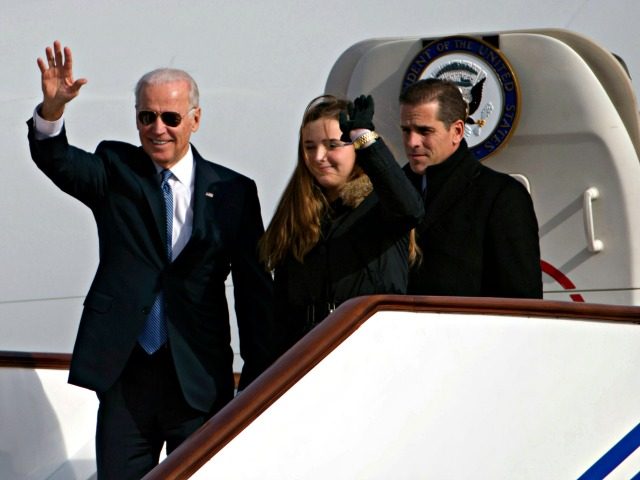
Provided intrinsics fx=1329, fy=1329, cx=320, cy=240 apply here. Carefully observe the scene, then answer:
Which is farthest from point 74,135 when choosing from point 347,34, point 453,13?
point 453,13

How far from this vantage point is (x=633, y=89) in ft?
14.3

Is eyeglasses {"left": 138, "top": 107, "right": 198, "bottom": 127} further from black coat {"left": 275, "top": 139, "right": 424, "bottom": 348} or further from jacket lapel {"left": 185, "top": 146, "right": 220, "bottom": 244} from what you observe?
black coat {"left": 275, "top": 139, "right": 424, "bottom": 348}

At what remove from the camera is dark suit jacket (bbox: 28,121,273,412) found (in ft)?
10.2

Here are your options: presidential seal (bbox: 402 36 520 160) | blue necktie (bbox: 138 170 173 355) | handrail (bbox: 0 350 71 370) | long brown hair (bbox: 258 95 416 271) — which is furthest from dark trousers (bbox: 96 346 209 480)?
presidential seal (bbox: 402 36 520 160)

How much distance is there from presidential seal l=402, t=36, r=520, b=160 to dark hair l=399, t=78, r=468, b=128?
1072 millimetres

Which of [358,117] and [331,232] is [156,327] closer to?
[331,232]

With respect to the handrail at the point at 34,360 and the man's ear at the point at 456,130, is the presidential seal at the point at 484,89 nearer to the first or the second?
the man's ear at the point at 456,130

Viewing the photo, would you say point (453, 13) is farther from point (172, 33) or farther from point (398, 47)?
point (172, 33)

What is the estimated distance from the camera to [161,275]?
3.15 meters

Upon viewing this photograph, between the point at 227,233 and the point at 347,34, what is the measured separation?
71.1 inches

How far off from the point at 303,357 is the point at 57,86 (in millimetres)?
836

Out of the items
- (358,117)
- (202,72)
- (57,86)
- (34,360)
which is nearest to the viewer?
(358,117)

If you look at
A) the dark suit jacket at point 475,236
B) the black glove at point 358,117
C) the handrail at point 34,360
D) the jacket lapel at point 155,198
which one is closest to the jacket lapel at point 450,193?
the dark suit jacket at point 475,236

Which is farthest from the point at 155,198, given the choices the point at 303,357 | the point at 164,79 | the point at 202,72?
the point at 202,72
